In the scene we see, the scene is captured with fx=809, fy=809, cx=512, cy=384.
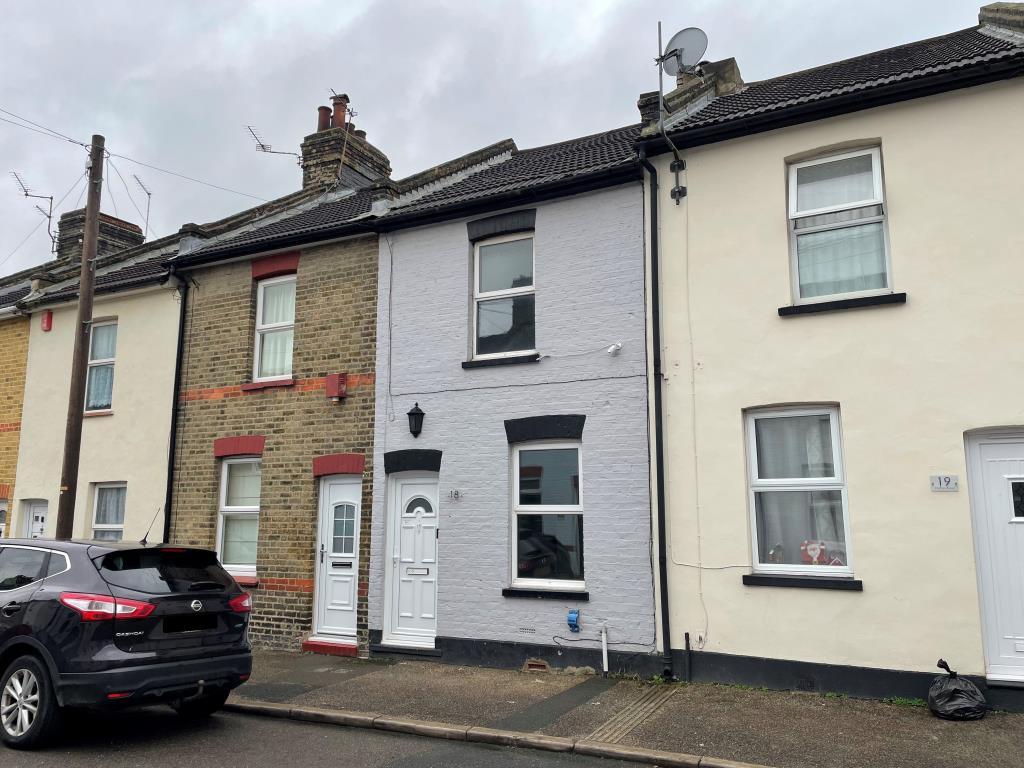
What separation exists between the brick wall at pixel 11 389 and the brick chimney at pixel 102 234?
144 inches

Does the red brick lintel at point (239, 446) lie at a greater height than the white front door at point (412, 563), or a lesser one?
greater

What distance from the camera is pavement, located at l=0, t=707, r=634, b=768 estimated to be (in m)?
6.03

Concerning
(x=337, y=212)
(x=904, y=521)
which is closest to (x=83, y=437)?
(x=337, y=212)

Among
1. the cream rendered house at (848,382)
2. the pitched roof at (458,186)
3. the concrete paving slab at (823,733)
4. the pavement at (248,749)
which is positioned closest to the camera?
the concrete paving slab at (823,733)

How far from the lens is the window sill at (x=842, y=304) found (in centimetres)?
784

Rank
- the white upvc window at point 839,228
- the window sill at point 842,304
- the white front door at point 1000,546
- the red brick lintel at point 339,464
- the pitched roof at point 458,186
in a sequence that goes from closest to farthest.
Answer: the white front door at point 1000,546, the window sill at point 842,304, the white upvc window at point 839,228, the pitched roof at point 458,186, the red brick lintel at point 339,464

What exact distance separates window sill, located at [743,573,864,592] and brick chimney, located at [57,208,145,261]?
1641 cm

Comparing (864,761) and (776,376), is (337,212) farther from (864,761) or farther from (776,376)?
(864,761)

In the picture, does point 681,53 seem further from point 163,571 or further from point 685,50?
point 163,571

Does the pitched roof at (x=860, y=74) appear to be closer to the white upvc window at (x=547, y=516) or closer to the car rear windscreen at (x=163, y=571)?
the white upvc window at (x=547, y=516)

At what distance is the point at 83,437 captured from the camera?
1369 cm

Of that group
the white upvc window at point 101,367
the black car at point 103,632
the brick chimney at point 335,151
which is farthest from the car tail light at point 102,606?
the brick chimney at point 335,151

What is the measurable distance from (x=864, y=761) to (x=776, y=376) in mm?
3733

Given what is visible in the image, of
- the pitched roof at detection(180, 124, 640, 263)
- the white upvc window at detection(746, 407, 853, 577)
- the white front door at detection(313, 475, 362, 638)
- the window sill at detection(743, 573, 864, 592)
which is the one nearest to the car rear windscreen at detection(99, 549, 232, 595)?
the white front door at detection(313, 475, 362, 638)
